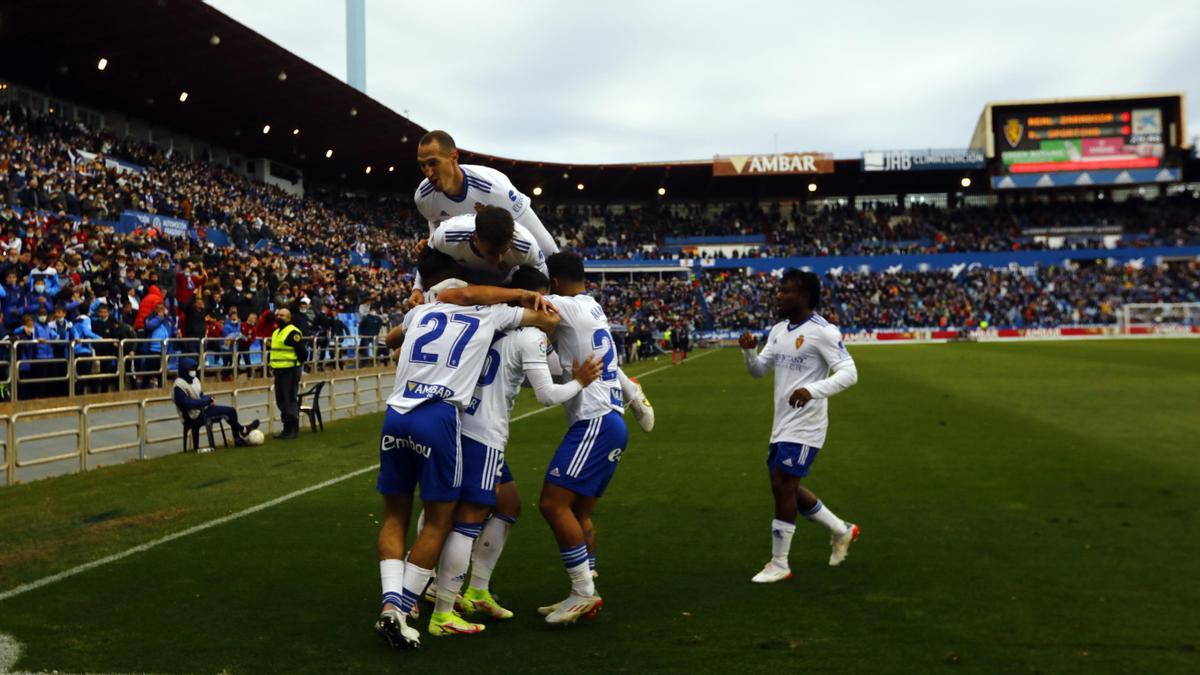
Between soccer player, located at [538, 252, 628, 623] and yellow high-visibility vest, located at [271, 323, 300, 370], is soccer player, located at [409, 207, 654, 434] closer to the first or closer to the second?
soccer player, located at [538, 252, 628, 623]

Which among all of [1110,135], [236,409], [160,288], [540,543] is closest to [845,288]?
[1110,135]

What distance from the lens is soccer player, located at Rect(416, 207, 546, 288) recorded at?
489 centimetres

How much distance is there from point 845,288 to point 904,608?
63.9 m

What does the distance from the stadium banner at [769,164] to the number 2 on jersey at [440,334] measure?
67881 mm

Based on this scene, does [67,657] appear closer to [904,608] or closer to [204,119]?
[904,608]

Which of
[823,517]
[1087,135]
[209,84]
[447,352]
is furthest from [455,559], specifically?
[1087,135]

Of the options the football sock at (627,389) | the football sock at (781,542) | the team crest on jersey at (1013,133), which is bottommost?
the football sock at (781,542)

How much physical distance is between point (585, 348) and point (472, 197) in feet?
3.67

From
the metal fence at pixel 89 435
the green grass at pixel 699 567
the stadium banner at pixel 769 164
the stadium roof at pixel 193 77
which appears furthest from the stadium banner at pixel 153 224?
the stadium banner at pixel 769 164

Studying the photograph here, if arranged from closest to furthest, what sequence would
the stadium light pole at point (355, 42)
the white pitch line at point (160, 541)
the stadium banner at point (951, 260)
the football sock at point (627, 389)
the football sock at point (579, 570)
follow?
the football sock at point (579, 570)
the football sock at point (627, 389)
the white pitch line at point (160, 541)
the stadium light pole at point (355, 42)
the stadium banner at point (951, 260)

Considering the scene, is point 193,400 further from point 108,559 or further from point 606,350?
point 606,350

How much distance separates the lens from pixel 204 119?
4366cm

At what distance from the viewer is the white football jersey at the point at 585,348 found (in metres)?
5.39

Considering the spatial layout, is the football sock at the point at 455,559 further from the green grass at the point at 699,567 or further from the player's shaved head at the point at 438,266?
the player's shaved head at the point at 438,266
